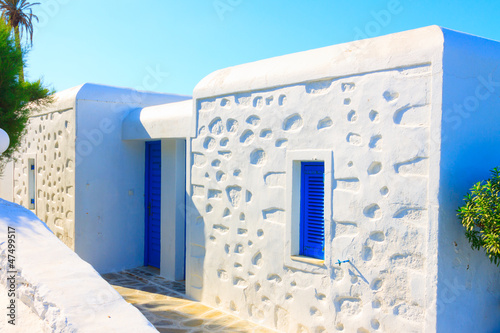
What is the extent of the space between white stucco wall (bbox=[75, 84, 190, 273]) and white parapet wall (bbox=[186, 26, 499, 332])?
278cm

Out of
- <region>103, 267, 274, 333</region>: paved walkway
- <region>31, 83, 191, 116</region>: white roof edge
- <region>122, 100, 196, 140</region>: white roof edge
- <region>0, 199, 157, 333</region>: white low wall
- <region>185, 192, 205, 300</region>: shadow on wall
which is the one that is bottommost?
<region>103, 267, 274, 333</region>: paved walkway

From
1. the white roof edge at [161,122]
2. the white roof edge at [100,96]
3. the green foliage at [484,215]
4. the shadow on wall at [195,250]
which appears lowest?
the shadow on wall at [195,250]

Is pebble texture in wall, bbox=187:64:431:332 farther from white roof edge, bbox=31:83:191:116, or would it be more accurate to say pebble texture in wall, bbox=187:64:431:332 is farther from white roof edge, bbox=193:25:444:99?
white roof edge, bbox=31:83:191:116

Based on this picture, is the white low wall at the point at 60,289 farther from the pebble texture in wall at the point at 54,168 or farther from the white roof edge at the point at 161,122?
the pebble texture in wall at the point at 54,168

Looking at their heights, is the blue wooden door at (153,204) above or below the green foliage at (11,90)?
below

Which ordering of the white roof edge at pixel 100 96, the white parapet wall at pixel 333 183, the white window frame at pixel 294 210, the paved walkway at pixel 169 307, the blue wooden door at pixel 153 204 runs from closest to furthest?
the white parapet wall at pixel 333 183 → the white window frame at pixel 294 210 → the paved walkway at pixel 169 307 → the white roof edge at pixel 100 96 → the blue wooden door at pixel 153 204

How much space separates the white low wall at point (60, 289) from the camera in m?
2.59

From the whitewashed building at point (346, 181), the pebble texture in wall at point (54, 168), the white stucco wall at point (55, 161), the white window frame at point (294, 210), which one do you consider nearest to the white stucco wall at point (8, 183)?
the pebble texture in wall at point (54, 168)

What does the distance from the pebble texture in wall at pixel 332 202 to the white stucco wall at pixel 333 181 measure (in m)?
0.01

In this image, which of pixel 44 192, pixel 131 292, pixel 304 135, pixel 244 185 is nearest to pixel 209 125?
pixel 244 185

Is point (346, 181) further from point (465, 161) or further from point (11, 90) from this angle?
point (11, 90)

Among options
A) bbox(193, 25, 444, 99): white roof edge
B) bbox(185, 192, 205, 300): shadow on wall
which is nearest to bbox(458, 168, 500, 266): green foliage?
bbox(193, 25, 444, 99): white roof edge

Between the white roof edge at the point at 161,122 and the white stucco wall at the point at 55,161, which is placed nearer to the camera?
the white roof edge at the point at 161,122

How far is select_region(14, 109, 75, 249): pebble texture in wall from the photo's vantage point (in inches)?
353
